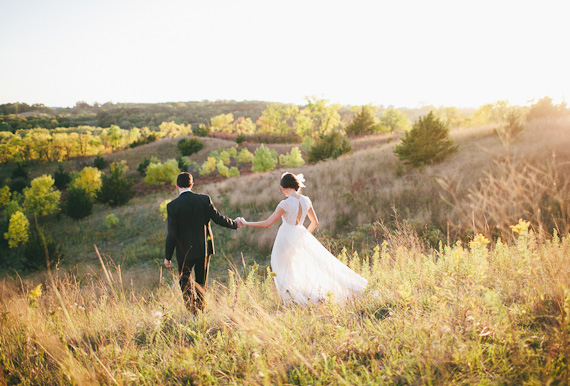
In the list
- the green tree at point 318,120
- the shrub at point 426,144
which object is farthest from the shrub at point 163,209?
the green tree at point 318,120

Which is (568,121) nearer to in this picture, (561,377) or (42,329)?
(561,377)

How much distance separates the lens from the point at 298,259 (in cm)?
429

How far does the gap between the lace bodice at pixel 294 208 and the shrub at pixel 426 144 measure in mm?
10520

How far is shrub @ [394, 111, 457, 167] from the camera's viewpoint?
12938mm

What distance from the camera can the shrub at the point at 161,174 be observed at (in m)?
24.7

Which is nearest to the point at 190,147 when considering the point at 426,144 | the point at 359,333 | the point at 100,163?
the point at 100,163

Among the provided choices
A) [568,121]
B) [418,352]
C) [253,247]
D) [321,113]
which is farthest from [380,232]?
[321,113]

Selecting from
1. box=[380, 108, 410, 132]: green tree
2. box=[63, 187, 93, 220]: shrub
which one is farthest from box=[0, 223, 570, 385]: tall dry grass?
box=[380, 108, 410, 132]: green tree

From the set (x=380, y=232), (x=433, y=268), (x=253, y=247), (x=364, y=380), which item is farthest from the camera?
(x=253, y=247)

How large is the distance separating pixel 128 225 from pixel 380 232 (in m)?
12.5

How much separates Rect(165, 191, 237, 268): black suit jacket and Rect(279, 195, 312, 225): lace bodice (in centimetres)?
95

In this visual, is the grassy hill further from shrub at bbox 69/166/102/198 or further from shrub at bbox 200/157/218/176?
shrub at bbox 200/157/218/176

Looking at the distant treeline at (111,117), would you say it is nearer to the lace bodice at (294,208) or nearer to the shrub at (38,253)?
the shrub at (38,253)

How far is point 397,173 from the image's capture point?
1271 centimetres
